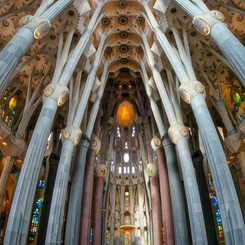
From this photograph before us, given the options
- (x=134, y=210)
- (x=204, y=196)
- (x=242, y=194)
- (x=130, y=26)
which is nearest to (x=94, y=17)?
(x=130, y=26)

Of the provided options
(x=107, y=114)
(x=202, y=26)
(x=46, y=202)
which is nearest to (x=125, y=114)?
(x=107, y=114)

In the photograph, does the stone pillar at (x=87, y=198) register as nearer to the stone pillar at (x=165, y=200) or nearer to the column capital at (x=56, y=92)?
the stone pillar at (x=165, y=200)

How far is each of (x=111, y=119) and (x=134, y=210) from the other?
40.5 ft

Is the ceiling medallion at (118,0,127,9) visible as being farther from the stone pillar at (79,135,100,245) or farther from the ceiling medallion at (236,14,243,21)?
the stone pillar at (79,135,100,245)

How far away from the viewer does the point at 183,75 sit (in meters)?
13.4

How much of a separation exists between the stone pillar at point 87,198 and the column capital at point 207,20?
11844mm

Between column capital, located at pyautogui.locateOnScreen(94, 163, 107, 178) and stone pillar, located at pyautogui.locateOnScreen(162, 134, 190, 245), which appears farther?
column capital, located at pyautogui.locateOnScreen(94, 163, 107, 178)

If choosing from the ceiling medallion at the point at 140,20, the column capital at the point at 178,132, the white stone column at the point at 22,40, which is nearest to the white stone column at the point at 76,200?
the column capital at the point at 178,132

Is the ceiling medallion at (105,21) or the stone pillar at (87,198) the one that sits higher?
the ceiling medallion at (105,21)

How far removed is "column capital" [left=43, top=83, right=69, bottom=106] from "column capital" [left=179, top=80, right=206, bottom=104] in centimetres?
589

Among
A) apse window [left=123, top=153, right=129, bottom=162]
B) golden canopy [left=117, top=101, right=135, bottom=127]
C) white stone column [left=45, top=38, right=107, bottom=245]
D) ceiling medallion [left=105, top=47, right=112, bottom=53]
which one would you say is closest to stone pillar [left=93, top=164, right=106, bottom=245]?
white stone column [left=45, top=38, right=107, bottom=245]

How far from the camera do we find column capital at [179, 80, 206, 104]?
40.0 ft

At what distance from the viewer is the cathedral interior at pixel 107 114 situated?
974 centimetres

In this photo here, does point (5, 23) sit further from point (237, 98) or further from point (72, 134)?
point (237, 98)
